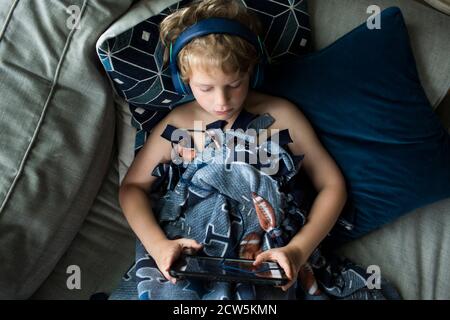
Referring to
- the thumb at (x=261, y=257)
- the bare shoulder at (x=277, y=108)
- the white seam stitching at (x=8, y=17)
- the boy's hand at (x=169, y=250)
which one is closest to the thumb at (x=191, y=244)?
the boy's hand at (x=169, y=250)

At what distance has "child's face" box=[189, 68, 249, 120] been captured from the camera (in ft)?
3.07

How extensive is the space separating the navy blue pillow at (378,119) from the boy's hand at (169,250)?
38 cm

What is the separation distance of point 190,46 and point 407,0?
57 centimetres

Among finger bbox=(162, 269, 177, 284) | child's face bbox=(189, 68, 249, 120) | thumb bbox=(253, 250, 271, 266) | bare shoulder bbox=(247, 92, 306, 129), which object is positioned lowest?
finger bbox=(162, 269, 177, 284)

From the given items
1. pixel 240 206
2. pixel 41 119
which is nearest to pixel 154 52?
pixel 41 119

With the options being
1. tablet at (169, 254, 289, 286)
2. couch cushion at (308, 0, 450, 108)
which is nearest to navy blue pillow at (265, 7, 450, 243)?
couch cushion at (308, 0, 450, 108)

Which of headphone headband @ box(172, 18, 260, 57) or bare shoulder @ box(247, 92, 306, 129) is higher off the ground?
headphone headband @ box(172, 18, 260, 57)

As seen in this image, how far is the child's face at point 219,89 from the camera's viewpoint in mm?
936

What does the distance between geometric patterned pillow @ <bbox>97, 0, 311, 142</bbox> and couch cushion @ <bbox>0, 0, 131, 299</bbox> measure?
0.06 meters

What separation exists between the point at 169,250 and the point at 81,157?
290 mm

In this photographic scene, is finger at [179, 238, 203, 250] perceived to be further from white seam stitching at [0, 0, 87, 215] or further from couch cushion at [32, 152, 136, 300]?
white seam stitching at [0, 0, 87, 215]

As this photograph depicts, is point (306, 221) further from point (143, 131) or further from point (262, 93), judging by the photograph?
point (143, 131)

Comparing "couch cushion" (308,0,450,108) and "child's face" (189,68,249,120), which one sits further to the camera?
"couch cushion" (308,0,450,108)

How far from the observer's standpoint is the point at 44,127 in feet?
3.23
